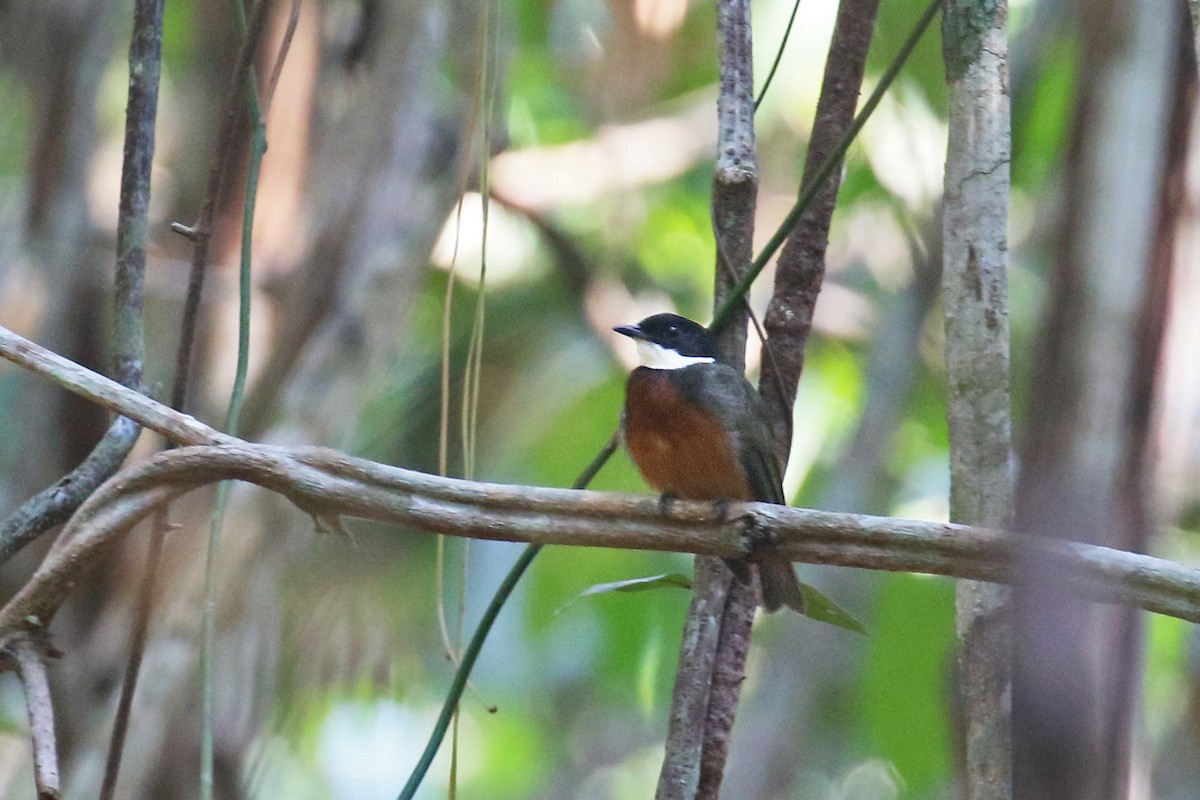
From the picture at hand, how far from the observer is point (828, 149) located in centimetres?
297

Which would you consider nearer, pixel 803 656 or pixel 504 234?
pixel 803 656

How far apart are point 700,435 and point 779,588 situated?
61 cm

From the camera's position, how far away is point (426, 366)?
5695 millimetres

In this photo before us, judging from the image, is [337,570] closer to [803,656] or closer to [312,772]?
[312,772]

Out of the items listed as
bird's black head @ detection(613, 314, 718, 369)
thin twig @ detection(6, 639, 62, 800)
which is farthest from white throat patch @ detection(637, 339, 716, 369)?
thin twig @ detection(6, 639, 62, 800)

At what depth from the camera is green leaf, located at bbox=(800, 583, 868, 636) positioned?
8.43 feet

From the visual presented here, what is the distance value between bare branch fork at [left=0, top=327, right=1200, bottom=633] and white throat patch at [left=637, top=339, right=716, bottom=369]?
189 centimetres

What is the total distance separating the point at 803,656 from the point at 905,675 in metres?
0.51

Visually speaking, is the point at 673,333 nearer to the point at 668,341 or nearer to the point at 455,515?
the point at 668,341

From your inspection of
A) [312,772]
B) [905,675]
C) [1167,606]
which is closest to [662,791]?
[1167,606]

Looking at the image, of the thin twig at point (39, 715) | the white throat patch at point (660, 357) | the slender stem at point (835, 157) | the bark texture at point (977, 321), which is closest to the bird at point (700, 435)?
the white throat patch at point (660, 357)

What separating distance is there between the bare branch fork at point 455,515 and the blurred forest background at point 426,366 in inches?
53.8

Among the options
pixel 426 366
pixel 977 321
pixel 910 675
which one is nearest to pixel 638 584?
pixel 977 321

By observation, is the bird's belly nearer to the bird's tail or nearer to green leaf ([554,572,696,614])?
the bird's tail
